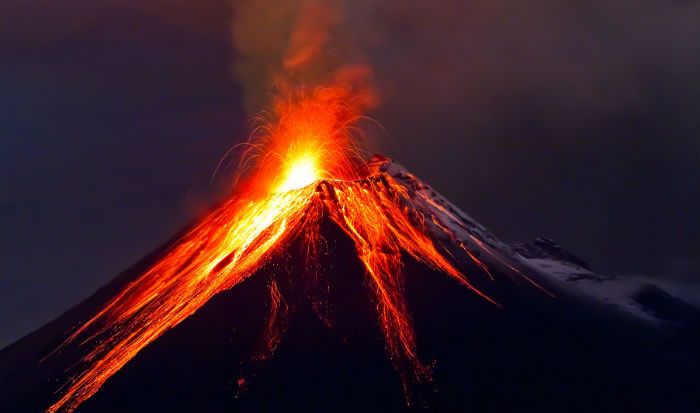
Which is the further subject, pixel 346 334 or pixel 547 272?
pixel 547 272

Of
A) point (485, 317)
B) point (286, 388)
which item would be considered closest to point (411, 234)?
point (485, 317)

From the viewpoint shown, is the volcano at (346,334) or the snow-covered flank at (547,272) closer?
the volcano at (346,334)

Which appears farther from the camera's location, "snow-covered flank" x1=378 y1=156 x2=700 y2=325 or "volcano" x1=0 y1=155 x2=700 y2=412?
"snow-covered flank" x1=378 y1=156 x2=700 y2=325

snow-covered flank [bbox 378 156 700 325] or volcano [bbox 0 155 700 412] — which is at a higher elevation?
snow-covered flank [bbox 378 156 700 325]

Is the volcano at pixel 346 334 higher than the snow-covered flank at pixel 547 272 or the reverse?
the reverse

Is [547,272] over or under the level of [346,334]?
over
